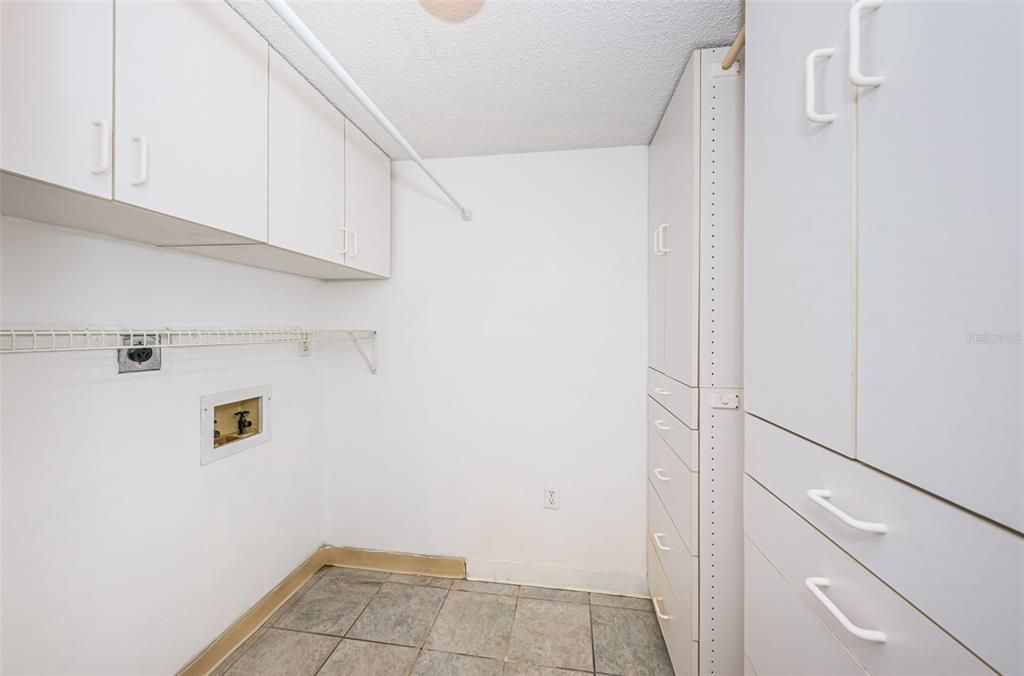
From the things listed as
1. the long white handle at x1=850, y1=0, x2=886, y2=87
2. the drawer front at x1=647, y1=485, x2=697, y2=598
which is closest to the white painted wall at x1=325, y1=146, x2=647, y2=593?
the drawer front at x1=647, y1=485, x2=697, y2=598

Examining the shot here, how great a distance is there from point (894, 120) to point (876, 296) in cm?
24

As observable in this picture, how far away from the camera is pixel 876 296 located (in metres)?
0.55

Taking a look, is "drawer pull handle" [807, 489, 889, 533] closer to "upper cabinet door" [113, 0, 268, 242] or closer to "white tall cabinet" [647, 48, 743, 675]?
"white tall cabinet" [647, 48, 743, 675]

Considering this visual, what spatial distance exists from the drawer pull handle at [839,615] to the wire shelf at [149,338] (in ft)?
5.01

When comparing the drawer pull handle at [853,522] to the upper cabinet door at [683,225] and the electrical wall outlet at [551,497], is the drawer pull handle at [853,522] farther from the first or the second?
the electrical wall outlet at [551,497]

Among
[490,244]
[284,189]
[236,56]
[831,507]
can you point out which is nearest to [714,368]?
[831,507]

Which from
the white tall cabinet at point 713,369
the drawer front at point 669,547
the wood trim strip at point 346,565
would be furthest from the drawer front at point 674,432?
the wood trim strip at point 346,565

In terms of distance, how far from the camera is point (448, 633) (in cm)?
168

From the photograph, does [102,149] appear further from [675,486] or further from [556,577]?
[556,577]

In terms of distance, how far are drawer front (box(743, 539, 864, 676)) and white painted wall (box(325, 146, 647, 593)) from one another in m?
1.04

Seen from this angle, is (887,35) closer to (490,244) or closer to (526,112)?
(526,112)

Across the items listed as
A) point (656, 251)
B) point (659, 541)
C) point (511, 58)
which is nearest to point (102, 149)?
point (511, 58)

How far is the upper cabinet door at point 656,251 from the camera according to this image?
163 centimetres

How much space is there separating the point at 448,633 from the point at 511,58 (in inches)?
93.3
